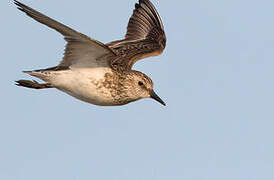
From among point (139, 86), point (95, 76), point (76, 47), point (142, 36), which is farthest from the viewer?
point (142, 36)

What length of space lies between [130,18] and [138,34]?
2.04 ft

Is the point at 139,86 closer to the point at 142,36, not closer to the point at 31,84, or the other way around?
the point at 31,84

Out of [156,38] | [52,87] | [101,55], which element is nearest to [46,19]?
[101,55]

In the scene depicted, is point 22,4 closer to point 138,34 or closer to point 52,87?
point 52,87

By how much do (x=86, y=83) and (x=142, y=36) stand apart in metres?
4.26

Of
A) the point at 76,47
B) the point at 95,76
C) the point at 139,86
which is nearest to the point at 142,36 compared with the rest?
the point at 139,86

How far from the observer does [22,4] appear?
9414mm

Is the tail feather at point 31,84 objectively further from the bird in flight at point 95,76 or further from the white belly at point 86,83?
the white belly at point 86,83

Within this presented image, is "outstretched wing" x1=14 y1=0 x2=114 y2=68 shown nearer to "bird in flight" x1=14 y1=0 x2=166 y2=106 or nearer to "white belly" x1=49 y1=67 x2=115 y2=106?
"bird in flight" x1=14 y1=0 x2=166 y2=106

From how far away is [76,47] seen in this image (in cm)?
1028

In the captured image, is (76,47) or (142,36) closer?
(76,47)

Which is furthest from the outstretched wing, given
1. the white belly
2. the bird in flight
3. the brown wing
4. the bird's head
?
the brown wing

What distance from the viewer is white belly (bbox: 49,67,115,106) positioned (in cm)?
1064

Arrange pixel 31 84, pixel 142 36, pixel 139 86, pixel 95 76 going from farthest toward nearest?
1. pixel 142 36
2. pixel 31 84
3. pixel 139 86
4. pixel 95 76
